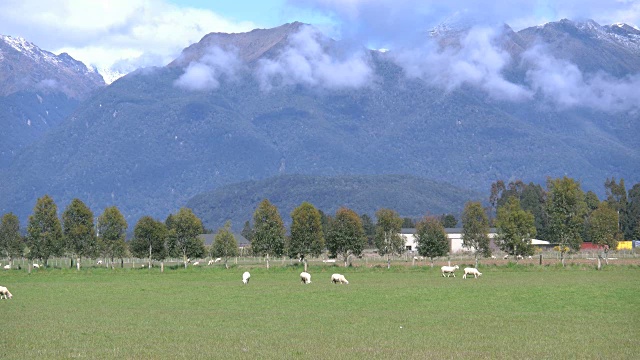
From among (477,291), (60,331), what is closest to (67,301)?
(60,331)

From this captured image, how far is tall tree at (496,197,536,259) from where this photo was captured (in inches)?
4097

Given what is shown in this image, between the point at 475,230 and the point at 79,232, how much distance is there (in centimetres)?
4716

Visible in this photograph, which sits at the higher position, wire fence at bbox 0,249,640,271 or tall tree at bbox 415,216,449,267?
tall tree at bbox 415,216,449,267

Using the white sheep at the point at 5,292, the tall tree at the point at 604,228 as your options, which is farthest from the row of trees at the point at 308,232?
the white sheep at the point at 5,292

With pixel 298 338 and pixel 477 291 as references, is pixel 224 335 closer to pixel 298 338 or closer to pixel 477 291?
pixel 298 338

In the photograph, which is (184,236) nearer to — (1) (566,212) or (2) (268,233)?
(2) (268,233)

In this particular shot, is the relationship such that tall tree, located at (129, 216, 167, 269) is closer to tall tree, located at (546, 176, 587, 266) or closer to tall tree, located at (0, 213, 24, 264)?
tall tree, located at (0, 213, 24, 264)

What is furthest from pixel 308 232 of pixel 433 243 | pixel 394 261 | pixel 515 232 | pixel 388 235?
pixel 394 261

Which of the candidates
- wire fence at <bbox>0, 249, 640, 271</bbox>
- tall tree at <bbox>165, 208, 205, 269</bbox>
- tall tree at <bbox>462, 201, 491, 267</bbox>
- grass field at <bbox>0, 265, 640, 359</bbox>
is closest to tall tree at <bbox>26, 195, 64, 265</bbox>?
wire fence at <bbox>0, 249, 640, 271</bbox>

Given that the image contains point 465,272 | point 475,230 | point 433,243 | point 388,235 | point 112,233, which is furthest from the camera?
point 388,235

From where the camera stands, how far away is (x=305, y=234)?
106 m

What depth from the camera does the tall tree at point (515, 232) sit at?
104062 mm

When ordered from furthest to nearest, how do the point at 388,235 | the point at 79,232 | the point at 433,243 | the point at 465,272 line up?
the point at 388,235, the point at 433,243, the point at 79,232, the point at 465,272

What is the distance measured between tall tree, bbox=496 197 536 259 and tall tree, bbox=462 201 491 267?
3.26 meters
